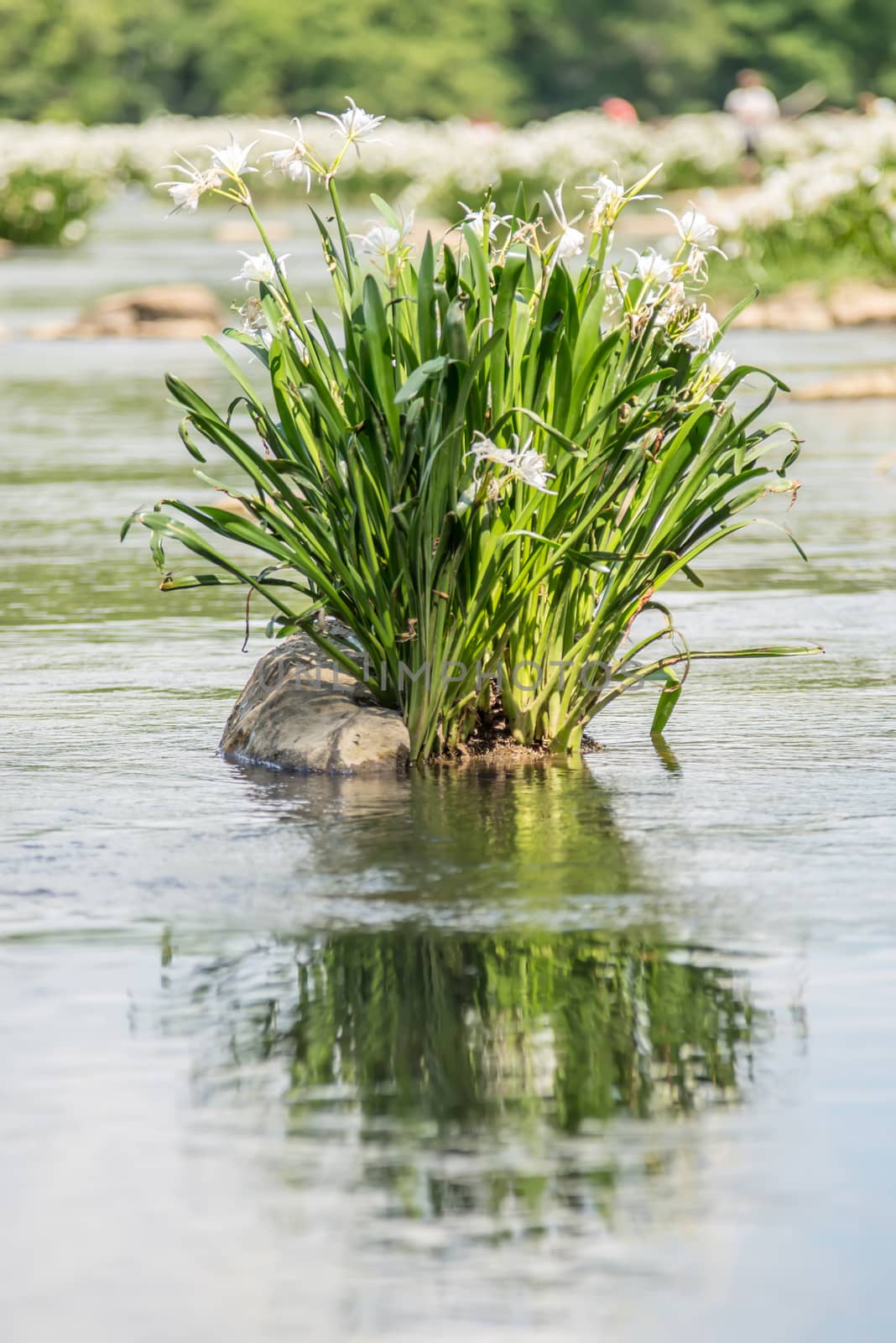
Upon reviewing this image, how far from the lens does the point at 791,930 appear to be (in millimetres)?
4742

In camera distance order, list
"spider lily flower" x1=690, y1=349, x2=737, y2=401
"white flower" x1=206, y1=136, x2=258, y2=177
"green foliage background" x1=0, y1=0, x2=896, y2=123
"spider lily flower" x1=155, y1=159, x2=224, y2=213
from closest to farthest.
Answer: "spider lily flower" x1=155, y1=159, x2=224, y2=213
"white flower" x1=206, y1=136, x2=258, y2=177
"spider lily flower" x1=690, y1=349, x2=737, y2=401
"green foliage background" x1=0, y1=0, x2=896, y2=123

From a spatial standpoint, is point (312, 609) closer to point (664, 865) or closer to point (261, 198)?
point (664, 865)

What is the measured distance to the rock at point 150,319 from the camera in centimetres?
2336

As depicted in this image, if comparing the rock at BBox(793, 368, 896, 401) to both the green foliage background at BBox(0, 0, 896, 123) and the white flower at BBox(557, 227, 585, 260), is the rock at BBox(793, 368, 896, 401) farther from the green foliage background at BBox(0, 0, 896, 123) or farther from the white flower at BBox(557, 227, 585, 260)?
the green foliage background at BBox(0, 0, 896, 123)

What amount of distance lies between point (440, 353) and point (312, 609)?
679 mm

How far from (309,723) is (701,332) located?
136cm

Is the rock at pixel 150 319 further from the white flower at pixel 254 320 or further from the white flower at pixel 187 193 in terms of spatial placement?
the white flower at pixel 187 193

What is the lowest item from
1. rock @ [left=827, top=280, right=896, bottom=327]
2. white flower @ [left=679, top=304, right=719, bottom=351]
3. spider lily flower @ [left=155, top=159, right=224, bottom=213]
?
white flower @ [left=679, top=304, right=719, bottom=351]

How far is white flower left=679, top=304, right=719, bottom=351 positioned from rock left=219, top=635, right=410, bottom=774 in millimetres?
1156

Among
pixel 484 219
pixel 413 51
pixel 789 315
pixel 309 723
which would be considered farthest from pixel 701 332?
pixel 413 51

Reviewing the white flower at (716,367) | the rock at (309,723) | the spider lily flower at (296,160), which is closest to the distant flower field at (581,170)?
the spider lily flower at (296,160)

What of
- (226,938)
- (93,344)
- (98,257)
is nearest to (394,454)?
(226,938)

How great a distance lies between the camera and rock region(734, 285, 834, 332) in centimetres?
2350

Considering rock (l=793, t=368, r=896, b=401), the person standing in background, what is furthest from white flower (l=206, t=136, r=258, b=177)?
the person standing in background
